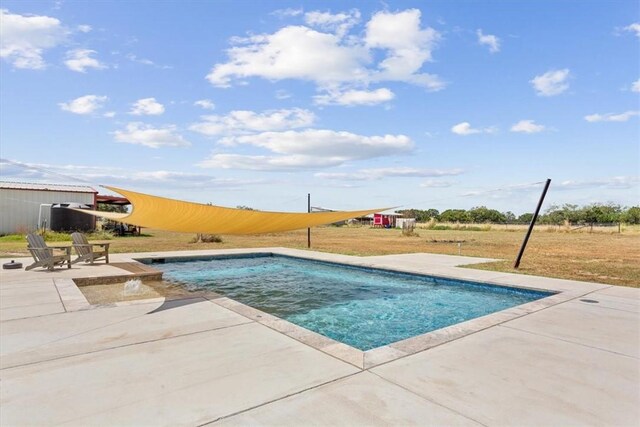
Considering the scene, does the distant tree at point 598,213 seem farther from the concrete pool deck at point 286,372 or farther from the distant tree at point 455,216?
the concrete pool deck at point 286,372

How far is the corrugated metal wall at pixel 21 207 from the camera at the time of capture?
658 inches

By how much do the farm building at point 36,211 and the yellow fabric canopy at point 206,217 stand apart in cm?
1170

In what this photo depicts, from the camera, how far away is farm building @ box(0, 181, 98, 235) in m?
16.7

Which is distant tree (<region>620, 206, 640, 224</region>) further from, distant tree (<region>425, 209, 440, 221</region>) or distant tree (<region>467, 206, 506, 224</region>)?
distant tree (<region>425, 209, 440, 221</region>)

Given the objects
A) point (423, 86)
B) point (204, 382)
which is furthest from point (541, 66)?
point (204, 382)

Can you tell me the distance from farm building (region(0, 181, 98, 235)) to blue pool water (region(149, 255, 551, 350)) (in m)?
10.6

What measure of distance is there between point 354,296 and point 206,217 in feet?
9.24

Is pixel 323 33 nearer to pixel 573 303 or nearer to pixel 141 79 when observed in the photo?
pixel 141 79

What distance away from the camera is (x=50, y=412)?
195 centimetres

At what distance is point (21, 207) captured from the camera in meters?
17.1

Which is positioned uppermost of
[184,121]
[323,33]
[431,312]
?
[323,33]

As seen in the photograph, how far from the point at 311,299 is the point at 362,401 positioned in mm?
3995

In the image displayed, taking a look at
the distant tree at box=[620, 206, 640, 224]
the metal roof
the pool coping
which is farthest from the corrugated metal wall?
the distant tree at box=[620, 206, 640, 224]

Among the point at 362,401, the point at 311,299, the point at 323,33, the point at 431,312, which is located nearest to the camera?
the point at 362,401
